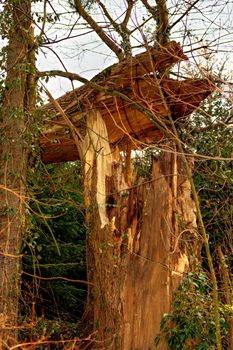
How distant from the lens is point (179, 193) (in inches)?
247

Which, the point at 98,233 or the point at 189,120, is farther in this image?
the point at 189,120

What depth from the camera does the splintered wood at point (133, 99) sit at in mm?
6273

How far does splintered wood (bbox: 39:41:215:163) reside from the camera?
6.27 meters

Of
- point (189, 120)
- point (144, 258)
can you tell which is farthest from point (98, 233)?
point (189, 120)

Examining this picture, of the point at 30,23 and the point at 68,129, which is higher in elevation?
the point at 30,23

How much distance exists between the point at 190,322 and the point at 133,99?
2.72 m

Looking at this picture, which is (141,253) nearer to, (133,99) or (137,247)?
(137,247)

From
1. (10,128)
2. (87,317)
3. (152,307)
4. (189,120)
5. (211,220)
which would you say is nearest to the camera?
(152,307)

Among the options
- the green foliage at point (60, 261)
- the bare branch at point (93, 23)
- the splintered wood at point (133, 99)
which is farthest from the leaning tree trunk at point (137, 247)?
the green foliage at point (60, 261)

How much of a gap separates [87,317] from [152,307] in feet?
4.42

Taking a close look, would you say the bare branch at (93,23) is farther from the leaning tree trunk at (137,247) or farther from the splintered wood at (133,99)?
the leaning tree trunk at (137,247)

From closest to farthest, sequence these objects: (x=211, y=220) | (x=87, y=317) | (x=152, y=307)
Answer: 1. (x=152, y=307)
2. (x=87, y=317)
3. (x=211, y=220)

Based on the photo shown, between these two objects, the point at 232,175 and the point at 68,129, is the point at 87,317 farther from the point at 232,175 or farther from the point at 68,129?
the point at 232,175

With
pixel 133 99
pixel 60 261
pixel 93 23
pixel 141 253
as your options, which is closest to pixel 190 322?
pixel 141 253
